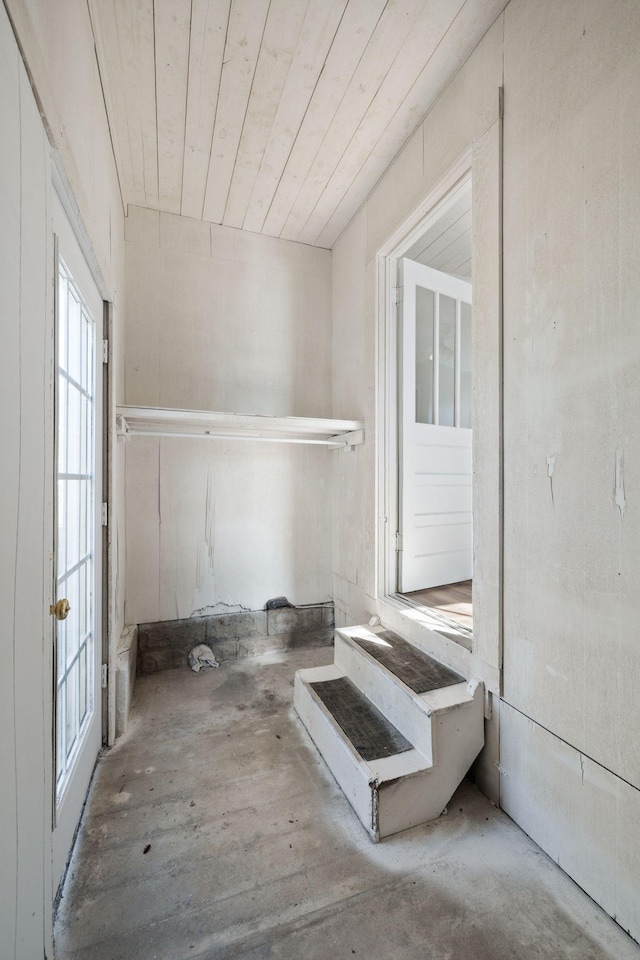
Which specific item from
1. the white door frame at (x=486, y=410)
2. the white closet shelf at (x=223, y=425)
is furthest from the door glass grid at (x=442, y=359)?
the white door frame at (x=486, y=410)

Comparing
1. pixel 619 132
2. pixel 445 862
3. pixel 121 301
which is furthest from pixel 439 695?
pixel 121 301

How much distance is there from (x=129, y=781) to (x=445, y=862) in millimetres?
Result: 1234

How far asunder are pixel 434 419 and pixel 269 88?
1867 millimetres

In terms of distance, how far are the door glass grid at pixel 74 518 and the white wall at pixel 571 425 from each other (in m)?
1.51

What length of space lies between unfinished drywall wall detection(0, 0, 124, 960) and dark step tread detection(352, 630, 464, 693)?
1.27 meters

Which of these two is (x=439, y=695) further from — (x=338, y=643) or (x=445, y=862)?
(x=338, y=643)

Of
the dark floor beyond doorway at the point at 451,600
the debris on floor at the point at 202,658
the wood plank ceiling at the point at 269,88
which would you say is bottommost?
the debris on floor at the point at 202,658

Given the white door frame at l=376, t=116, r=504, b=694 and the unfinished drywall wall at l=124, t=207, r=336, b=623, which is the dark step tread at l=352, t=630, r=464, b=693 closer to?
the white door frame at l=376, t=116, r=504, b=694

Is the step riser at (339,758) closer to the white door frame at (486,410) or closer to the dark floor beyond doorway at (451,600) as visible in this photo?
the white door frame at (486,410)

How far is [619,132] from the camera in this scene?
1175 millimetres

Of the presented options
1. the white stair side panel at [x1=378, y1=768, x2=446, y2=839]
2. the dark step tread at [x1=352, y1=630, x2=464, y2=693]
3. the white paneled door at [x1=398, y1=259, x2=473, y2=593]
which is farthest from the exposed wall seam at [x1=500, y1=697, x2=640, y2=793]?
the white paneled door at [x1=398, y1=259, x2=473, y2=593]

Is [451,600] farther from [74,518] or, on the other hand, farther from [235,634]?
[74,518]

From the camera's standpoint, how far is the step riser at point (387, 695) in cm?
156

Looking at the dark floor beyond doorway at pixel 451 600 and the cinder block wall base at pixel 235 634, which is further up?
the dark floor beyond doorway at pixel 451 600
